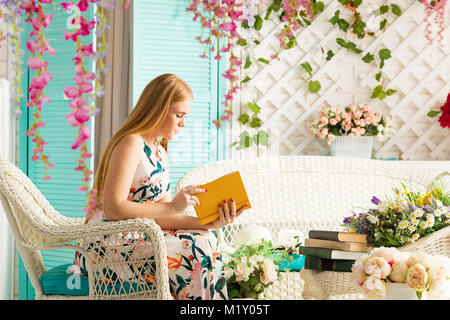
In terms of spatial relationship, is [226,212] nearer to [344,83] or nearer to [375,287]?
[375,287]

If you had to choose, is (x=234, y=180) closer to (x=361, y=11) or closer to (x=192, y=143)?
(x=192, y=143)

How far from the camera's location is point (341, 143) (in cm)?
354

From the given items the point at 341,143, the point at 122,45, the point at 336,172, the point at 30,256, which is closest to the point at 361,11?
the point at 341,143

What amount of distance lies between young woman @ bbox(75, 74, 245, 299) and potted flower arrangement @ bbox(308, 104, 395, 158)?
1.57 metres

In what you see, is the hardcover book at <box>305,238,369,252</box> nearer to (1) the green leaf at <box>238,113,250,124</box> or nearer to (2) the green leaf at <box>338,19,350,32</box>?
(1) the green leaf at <box>238,113,250,124</box>

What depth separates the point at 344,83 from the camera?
12.3 feet

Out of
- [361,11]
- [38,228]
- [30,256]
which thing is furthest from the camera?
[361,11]

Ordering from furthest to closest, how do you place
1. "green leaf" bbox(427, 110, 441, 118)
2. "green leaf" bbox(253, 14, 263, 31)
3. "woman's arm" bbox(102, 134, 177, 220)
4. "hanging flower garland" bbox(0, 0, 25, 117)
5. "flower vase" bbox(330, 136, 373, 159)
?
"green leaf" bbox(427, 110, 441, 118)
"green leaf" bbox(253, 14, 263, 31)
"flower vase" bbox(330, 136, 373, 159)
"woman's arm" bbox(102, 134, 177, 220)
"hanging flower garland" bbox(0, 0, 25, 117)

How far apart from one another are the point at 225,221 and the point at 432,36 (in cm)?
241

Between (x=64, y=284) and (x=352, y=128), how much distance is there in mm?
2095

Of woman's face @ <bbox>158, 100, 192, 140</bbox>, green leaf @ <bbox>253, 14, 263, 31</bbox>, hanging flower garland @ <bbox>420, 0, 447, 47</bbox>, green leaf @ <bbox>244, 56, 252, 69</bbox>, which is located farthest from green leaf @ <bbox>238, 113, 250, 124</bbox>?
woman's face @ <bbox>158, 100, 192, 140</bbox>

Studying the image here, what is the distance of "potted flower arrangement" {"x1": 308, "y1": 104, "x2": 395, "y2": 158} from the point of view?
11.6 ft

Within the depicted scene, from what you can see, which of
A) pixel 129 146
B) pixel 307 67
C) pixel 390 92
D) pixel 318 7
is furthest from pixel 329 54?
pixel 129 146
